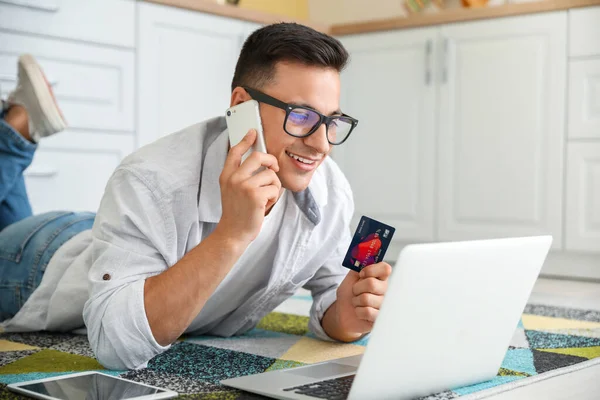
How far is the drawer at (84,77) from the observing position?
256 cm

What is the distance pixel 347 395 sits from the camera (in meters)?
1.05

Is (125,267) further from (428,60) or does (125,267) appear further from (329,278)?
(428,60)

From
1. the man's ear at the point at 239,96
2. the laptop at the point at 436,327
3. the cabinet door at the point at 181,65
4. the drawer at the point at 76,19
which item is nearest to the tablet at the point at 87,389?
the laptop at the point at 436,327

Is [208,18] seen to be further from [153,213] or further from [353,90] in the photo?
[153,213]

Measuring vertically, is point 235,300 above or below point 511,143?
below

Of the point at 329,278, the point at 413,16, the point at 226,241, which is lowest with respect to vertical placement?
the point at 329,278

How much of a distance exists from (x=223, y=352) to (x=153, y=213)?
33 cm

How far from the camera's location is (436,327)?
40.5 inches

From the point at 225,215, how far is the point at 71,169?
1.65 meters

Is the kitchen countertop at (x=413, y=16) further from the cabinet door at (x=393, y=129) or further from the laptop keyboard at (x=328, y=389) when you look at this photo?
the laptop keyboard at (x=328, y=389)

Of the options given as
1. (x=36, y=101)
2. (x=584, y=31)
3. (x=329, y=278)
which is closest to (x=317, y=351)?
(x=329, y=278)

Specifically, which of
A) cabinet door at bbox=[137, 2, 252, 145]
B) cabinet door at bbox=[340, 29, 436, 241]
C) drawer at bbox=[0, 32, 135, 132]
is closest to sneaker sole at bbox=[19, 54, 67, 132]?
drawer at bbox=[0, 32, 135, 132]

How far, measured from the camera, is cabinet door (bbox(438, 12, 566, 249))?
2.96 m

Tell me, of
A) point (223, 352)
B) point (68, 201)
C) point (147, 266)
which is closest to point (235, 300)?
point (223, 352)
